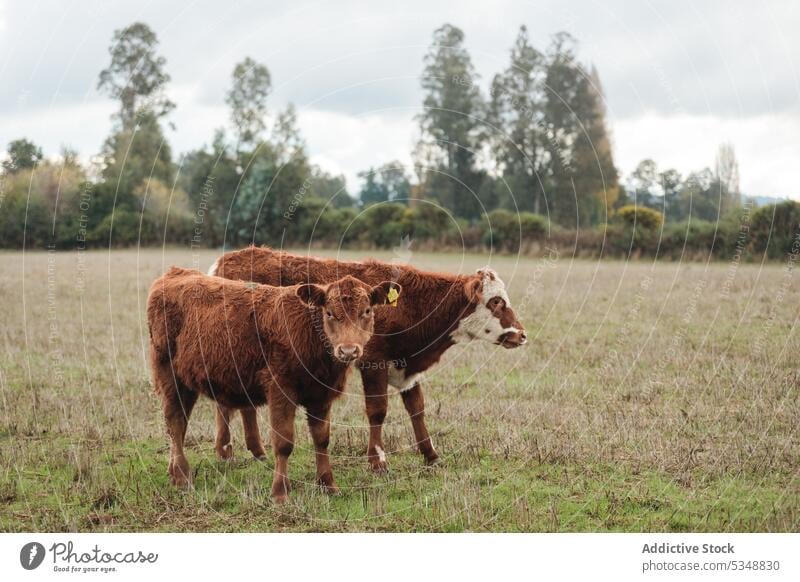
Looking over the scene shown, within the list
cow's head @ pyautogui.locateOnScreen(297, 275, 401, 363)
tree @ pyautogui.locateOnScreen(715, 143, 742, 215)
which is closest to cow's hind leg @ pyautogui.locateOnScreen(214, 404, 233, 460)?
cow's head @ pyautogui.locateOnScreen(297, 275, 401, 363)

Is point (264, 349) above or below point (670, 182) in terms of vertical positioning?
below

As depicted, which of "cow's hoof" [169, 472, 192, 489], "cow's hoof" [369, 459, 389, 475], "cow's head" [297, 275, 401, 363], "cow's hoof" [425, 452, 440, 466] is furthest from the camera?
"cow's hoof" [425, 452, 440, 466]

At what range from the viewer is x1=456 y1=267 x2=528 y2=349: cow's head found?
9.98 m

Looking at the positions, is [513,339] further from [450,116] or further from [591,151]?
[591,151]

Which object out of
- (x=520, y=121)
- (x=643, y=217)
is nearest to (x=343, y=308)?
(x=520, y=121)

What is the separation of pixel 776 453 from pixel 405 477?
4241 millimetres

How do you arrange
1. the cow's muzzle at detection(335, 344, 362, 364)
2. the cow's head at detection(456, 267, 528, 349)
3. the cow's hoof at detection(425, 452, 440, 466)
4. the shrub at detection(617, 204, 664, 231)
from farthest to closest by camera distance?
the shrub at detection(617, 204, 664, 231)
the cow's head at detection(456, 267, 528, 349)
the cow's hoof at detection(425, 452, 440, 466)
the cow's muzzle at detection(335, 344, 362, 364)

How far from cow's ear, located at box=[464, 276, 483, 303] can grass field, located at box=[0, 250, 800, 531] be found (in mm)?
1843

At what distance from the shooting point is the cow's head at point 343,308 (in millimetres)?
8133

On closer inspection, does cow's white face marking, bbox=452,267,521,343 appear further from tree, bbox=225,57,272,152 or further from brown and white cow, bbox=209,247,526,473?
tree, bbox=225,57,272,152

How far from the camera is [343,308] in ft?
26.9

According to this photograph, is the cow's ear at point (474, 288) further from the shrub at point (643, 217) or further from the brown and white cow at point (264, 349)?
the shrub at point (643, 217)

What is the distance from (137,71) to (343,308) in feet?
52.3

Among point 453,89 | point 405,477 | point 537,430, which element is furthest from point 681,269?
point 405,477
